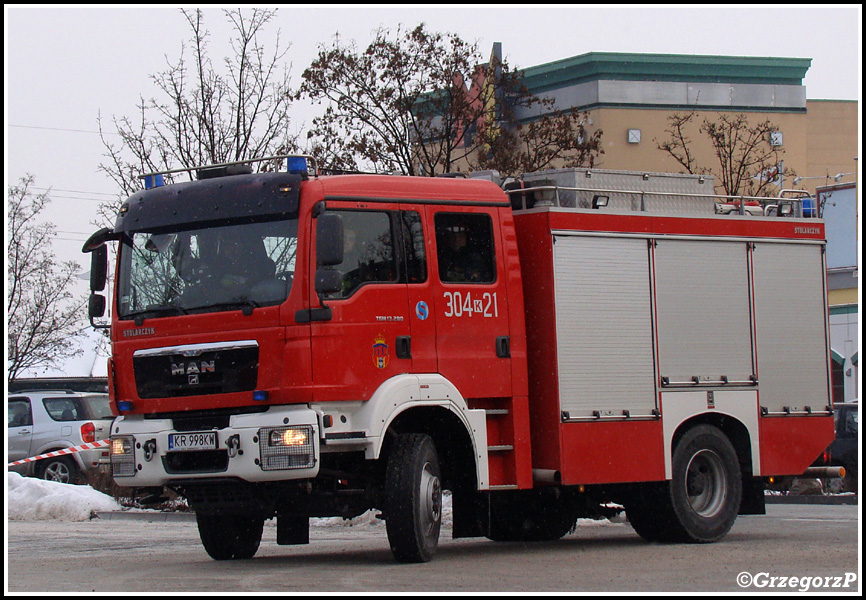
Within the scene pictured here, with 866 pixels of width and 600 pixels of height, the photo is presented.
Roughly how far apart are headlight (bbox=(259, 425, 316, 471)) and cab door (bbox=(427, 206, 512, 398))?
151 cm

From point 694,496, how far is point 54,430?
13206 millimetres

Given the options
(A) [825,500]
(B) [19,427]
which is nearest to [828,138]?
(A) [825,500]

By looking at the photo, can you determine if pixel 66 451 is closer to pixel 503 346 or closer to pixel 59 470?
pixel 59 470

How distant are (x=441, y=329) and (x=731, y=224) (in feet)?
12.7

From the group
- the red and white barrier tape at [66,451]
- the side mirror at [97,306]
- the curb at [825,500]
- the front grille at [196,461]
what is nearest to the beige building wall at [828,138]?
the curb at [825,500]

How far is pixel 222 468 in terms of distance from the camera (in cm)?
1049

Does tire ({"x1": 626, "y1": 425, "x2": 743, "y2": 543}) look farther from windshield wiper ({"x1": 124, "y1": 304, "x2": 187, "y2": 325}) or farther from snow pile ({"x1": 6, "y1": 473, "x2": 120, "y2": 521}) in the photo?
snow pile ({"x1": 6, "y1": 473, "x2": 120, "y2": 521})

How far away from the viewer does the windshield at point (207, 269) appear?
10625 millimetres

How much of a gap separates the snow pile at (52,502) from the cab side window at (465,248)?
1036 centimetres

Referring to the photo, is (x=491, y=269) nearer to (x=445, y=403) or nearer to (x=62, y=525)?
(x=445, y=403)

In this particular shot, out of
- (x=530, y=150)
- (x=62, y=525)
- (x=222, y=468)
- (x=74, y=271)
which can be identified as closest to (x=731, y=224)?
(x=222, y=468)

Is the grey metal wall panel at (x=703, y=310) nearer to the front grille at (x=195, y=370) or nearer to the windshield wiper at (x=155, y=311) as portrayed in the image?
Answer: the front grille at (x=195, y=370)

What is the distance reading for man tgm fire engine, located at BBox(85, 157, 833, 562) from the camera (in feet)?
34.6

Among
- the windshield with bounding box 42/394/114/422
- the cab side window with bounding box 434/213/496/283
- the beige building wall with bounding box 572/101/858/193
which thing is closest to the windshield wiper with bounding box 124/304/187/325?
the cab side window with bounding box 434/213/496/283
